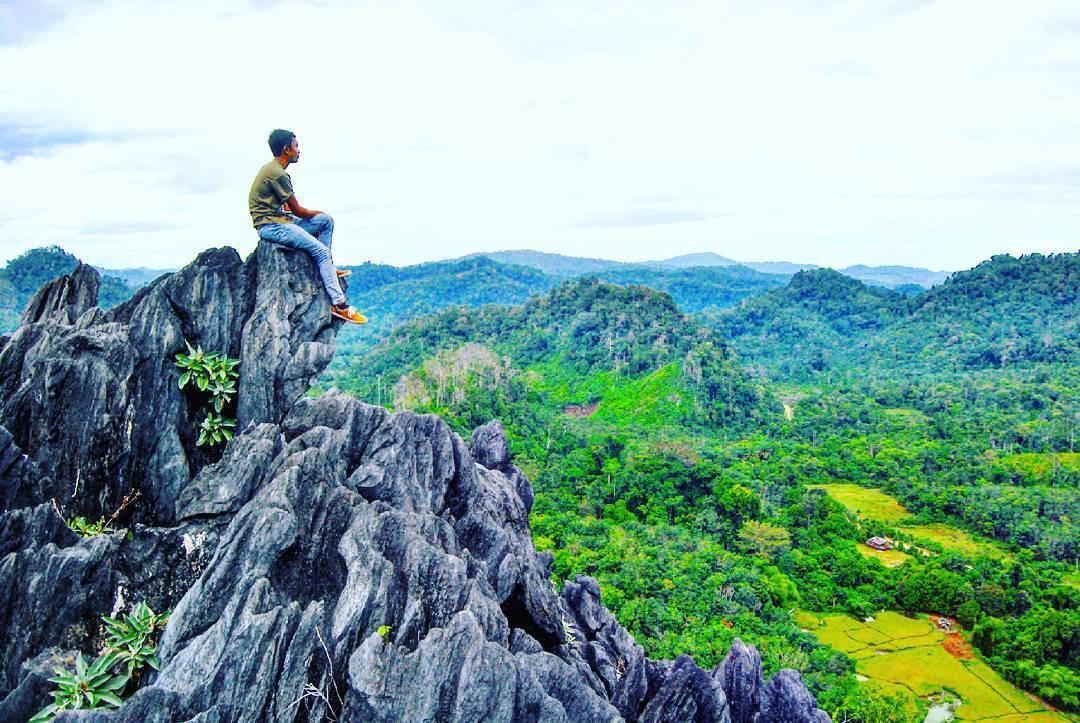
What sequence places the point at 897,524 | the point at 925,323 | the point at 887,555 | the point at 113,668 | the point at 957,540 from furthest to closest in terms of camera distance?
1. the point at 925,323
2. the point at 897,524
3. the point at 957,540
4. the point at 887,555
5. the point at 113,668

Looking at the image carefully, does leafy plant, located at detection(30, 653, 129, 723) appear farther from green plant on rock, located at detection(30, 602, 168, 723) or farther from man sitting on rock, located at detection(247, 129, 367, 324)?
man sitting on rock, located at detection(247, 129, 367, 324)

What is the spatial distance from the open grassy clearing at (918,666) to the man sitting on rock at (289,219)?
26115 millimetres

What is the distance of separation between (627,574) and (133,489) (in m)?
22.7

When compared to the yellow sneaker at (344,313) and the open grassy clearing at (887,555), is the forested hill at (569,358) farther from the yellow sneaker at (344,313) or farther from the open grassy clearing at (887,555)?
the yellow sneaker at (344,313)

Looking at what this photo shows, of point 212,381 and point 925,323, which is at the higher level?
point 212,381

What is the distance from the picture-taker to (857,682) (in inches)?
982

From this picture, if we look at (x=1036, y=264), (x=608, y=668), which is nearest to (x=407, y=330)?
(x=608, y=668)

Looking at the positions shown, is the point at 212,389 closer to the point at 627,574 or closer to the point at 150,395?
the point at 150,395

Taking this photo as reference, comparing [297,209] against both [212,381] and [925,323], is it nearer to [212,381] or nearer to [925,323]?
[212,381]

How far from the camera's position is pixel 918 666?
29.0 metres

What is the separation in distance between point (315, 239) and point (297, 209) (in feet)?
1.63

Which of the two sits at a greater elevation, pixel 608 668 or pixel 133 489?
pixel 133 489

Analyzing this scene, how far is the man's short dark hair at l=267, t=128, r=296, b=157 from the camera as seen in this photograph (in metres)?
9.70

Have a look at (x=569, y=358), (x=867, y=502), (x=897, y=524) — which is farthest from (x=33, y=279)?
(x=897, y=524)
